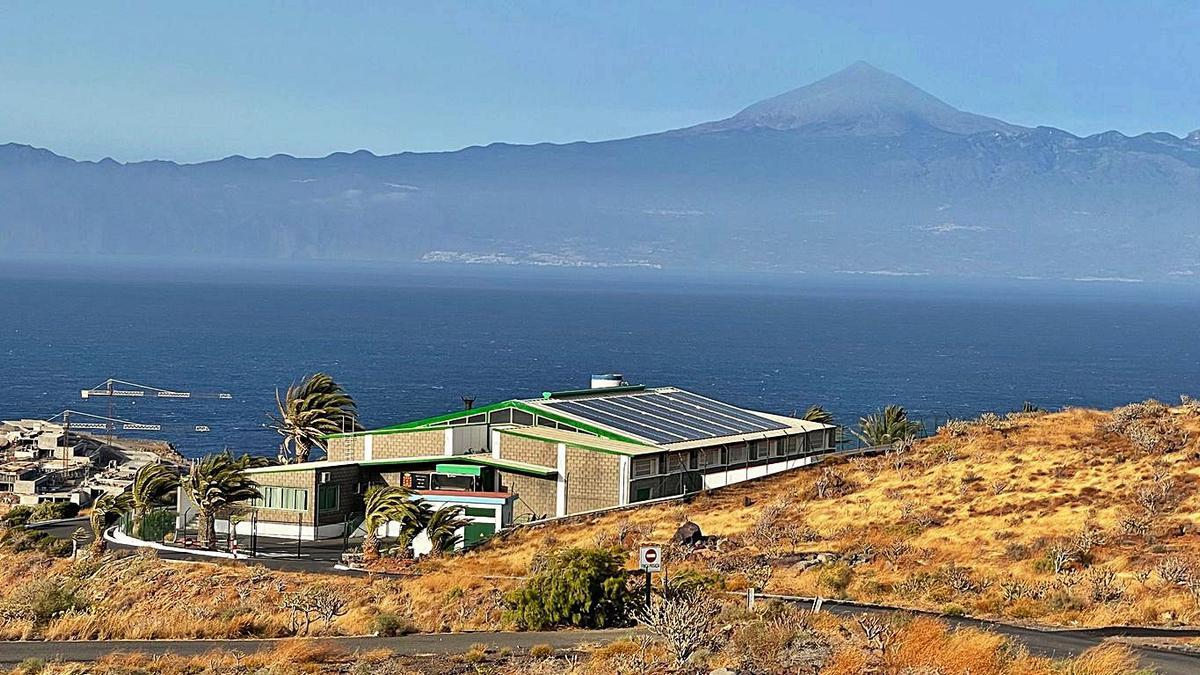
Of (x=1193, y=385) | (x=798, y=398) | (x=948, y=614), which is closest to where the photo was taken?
(x=948, y=614)

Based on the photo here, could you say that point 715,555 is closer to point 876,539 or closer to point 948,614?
point 876,539

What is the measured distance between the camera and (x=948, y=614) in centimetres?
2881

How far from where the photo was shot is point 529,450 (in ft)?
183

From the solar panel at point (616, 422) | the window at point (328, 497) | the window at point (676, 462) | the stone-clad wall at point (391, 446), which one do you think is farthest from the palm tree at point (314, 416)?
the window at point (676, 462)

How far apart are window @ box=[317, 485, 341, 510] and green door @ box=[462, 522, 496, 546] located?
6.18m

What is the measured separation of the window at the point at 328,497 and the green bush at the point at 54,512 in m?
14.6

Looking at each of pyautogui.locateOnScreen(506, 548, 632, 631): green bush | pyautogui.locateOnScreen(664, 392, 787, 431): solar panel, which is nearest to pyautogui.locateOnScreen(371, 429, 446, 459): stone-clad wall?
pyautogui.locateOnScreen(664, 392, 787, 431): solar panel

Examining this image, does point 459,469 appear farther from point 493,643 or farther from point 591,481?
point 493,643

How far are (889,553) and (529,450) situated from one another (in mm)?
20227

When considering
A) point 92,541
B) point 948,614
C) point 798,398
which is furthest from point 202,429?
point 948,614

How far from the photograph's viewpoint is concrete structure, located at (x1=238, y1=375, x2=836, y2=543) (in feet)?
177

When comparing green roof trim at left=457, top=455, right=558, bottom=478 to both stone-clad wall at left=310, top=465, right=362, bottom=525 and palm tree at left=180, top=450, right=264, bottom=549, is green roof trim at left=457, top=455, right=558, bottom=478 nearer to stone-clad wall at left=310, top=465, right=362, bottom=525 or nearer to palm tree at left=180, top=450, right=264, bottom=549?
stone-clad wall at left=310, top=465, right=362, bottom=525

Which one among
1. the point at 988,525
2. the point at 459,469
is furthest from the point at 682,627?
the point at 459,469

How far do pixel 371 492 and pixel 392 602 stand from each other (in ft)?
65.0
